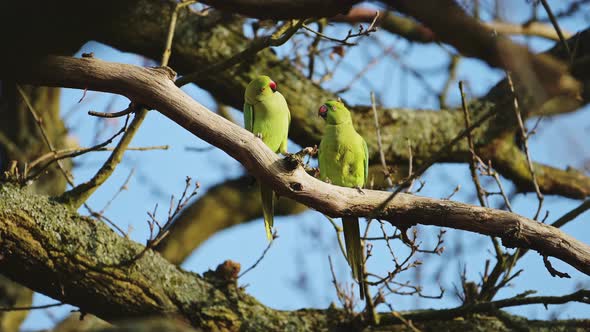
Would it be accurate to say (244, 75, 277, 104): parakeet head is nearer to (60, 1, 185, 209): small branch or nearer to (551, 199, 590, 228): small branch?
(60, 1, 185, 209): small branch

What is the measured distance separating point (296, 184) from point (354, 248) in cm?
92

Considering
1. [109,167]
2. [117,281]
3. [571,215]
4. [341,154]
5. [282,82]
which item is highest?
[282,82]

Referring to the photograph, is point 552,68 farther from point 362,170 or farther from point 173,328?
point 362,170

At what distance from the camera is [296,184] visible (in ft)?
9.39

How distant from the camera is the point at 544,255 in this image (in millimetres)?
2988

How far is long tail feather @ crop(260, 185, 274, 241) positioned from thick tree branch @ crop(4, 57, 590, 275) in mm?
836

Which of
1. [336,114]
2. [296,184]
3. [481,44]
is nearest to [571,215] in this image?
[336,114]

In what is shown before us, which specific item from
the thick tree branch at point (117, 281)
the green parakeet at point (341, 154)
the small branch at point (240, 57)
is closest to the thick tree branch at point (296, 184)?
the thick tree branch at point (117, 281)

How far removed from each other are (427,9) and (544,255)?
7.32 feet

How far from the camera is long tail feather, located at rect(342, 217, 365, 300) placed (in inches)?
140

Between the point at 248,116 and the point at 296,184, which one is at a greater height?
the point at 248,116

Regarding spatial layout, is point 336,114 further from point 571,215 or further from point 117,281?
point 117,281

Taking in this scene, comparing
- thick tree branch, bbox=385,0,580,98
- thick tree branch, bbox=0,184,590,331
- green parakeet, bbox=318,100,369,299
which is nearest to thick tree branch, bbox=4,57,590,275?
thick tree branch, bbox=0,184,590,331

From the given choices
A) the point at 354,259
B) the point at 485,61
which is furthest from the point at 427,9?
the point at 354,259
